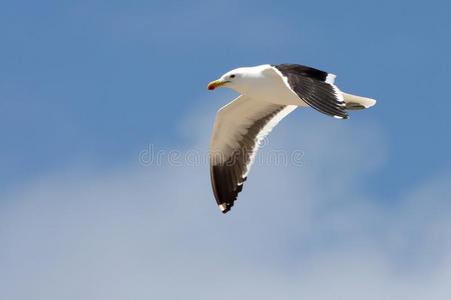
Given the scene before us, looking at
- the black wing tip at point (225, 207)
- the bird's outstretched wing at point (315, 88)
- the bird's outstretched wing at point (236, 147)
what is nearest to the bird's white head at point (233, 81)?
the bird's outstretched wing at point (315, 88)

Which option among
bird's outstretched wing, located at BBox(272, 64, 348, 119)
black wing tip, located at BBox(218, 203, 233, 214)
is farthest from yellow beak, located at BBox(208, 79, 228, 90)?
black wing tip, located at BBox(218, 203, 233, 214)

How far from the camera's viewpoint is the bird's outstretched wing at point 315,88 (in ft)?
43.0

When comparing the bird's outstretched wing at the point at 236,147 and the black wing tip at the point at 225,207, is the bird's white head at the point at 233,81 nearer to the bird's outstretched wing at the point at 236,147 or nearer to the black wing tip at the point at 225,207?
the bird's outstretched wing at the point at 236,147

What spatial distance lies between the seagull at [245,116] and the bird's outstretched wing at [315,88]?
30 mm

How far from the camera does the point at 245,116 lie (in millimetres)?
16500

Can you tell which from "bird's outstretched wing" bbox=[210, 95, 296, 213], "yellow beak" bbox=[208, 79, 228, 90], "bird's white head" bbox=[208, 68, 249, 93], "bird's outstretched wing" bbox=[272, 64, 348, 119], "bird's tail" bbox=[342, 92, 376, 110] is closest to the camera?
"bird's outstretched wing" bbox=[272, 64, 348, 119]

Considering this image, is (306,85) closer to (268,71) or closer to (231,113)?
(268,71)

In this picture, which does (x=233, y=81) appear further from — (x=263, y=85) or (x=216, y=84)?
(x=263, y=85)

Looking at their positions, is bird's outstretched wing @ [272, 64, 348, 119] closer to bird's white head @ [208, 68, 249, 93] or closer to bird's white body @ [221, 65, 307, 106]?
bird's white body @ [221, 65, 307, 106]

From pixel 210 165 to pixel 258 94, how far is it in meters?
2.26

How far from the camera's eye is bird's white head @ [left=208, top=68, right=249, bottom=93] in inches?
588

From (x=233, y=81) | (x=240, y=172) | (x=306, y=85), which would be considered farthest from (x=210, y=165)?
(x=306, y=85)

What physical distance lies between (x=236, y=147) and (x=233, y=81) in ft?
6.36

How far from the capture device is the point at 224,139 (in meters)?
16.7
